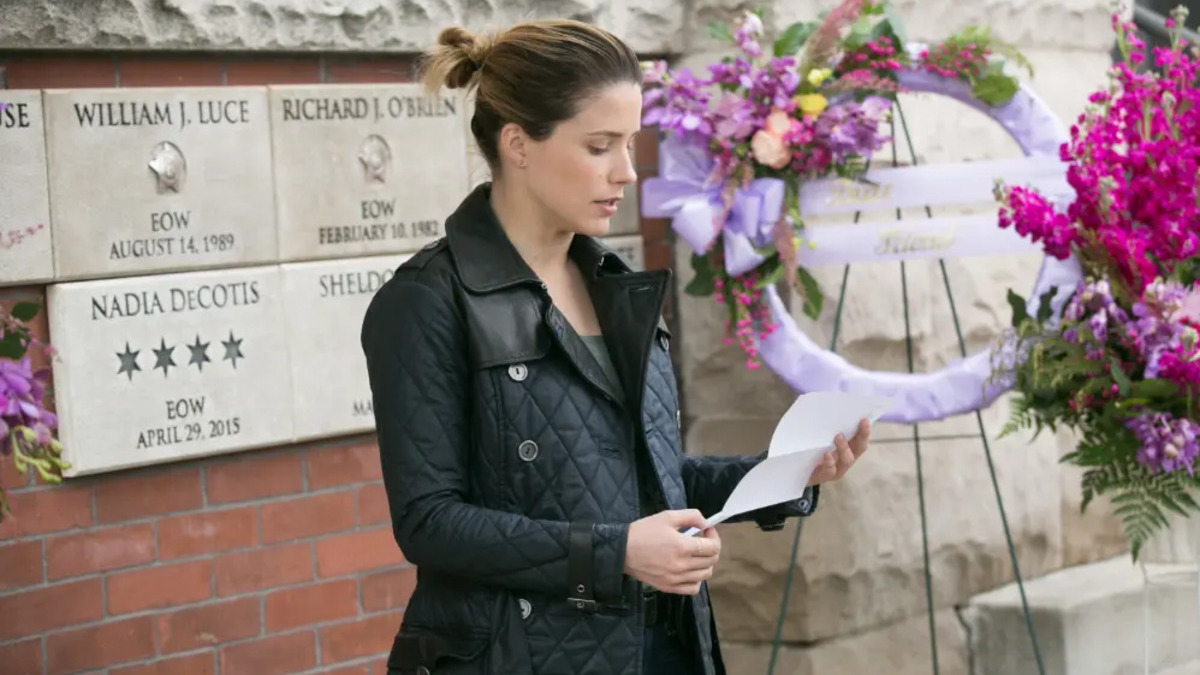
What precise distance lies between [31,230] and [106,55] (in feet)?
1.24

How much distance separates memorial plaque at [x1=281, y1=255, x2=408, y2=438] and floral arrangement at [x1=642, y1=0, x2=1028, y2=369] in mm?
713

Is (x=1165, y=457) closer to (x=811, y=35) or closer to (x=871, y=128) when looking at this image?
(x=871, y=128)

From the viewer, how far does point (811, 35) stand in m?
3.83

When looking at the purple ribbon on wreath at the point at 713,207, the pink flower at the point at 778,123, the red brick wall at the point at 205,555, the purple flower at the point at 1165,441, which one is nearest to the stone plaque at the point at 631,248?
the purple ribbon on wreath at the point at 713,207

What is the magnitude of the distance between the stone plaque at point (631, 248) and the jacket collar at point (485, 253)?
1.94 metres

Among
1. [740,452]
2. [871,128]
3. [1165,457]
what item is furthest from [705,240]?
[1165,457]

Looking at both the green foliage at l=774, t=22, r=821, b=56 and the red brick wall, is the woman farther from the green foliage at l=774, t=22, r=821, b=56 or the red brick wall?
the green foliage at l=774, t=22, r=821, b=56

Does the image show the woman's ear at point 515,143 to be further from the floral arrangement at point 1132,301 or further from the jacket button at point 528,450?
the floral arrangement at point 1132,301

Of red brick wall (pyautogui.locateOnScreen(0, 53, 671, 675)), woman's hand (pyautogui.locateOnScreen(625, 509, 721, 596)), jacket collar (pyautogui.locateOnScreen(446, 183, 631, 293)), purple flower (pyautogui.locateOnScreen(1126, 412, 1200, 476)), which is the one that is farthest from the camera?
red brick wall (pyautogui.locateOnScreen(0, 53, 671, 675))

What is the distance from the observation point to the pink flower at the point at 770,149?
12.3ft

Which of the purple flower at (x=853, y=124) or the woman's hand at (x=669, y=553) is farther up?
the purple flower at (x=853, y=124)

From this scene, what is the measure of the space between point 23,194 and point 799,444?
62.1 inches

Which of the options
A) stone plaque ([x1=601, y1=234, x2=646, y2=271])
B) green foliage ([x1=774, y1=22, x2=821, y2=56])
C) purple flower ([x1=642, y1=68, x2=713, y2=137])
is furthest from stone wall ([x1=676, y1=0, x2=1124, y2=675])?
purple flower ([x1=642, y1=68, x2=713, y2=137])

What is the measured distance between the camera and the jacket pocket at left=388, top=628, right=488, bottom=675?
6.98 feet
